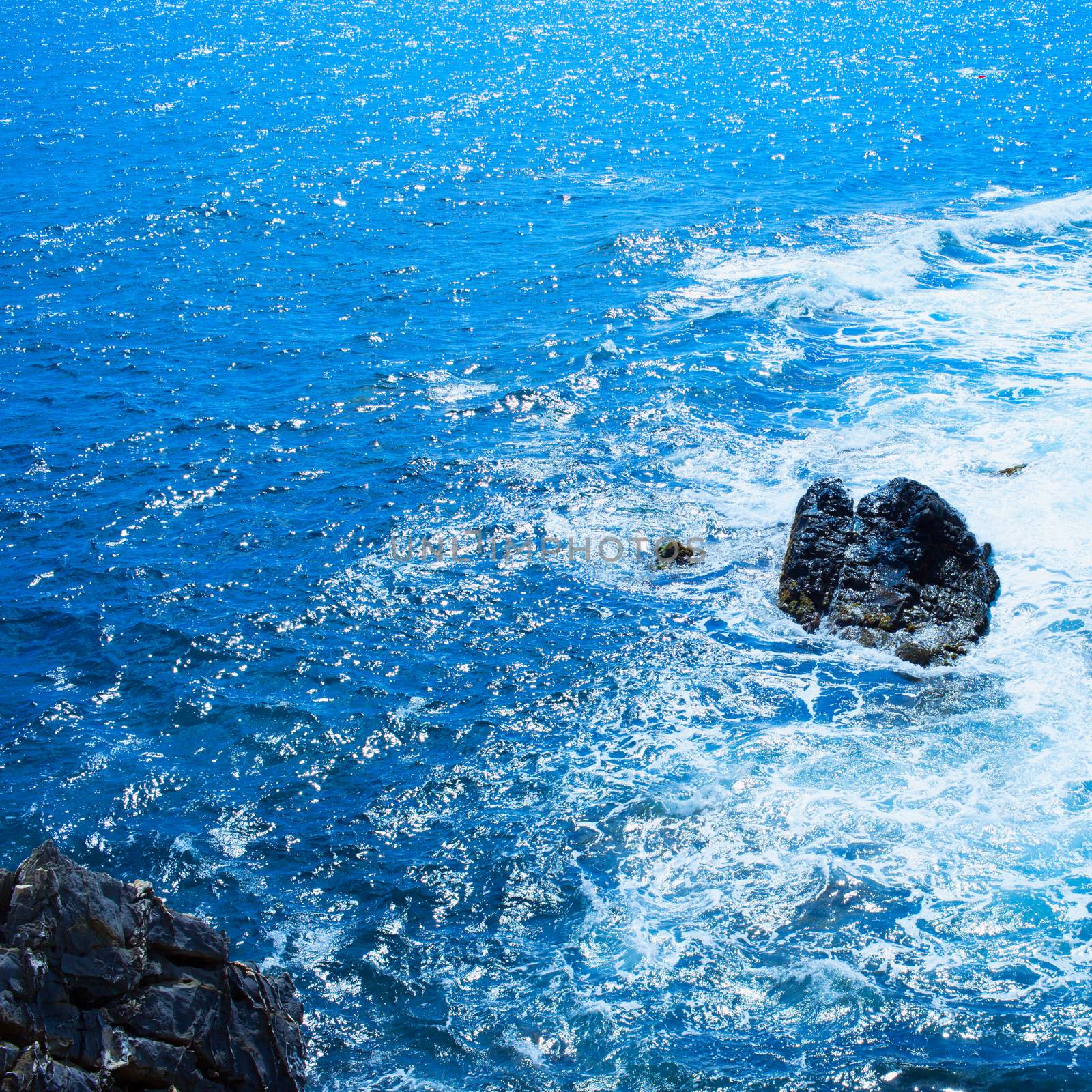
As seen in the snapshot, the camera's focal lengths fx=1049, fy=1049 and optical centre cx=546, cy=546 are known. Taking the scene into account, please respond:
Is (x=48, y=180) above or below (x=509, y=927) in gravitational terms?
above

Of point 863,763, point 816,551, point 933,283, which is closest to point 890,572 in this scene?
point 816,551

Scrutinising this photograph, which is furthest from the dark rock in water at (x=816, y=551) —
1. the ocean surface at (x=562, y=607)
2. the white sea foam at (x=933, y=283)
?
the white sea foam at (x=933, y=283)

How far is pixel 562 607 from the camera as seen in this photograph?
98.3ft

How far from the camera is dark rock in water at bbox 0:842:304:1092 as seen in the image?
45.6 feet

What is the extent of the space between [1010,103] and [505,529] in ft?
232

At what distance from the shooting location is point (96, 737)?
25.7 metres

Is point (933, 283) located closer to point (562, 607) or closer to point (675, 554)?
point (675, 554)

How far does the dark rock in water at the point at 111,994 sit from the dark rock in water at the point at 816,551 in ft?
60.2

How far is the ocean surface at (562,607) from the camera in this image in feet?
64.7

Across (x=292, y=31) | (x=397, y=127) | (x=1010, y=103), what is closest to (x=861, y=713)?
(x=397, y=127)

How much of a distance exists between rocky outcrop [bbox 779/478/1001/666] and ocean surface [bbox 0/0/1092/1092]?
0.90 metres

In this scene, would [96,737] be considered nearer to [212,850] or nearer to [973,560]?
[212,850]

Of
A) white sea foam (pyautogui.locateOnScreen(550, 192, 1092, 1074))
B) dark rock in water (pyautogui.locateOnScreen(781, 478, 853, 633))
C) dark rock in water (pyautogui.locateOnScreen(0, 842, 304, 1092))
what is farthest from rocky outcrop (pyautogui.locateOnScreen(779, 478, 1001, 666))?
dark rock in water (pyautogui.locateOnScreen(0, 842, 304, 1092))

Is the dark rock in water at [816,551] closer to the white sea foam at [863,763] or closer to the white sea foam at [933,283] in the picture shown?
the white sea foam at [863,763]
